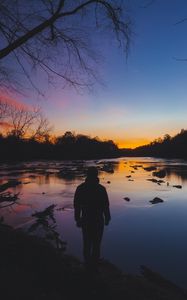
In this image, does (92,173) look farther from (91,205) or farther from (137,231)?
(137,231)

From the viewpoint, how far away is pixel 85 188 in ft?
19.8

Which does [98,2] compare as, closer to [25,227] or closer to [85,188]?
[85,188]

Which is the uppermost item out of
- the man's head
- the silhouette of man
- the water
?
the man's head

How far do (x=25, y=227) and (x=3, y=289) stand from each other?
11860mm

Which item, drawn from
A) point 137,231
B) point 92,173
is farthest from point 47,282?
point 137,231

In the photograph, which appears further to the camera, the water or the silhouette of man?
the water

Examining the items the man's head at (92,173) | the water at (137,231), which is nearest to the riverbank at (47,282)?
the man's head at (92,173)

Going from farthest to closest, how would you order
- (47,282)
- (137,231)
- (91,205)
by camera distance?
(137,231) → (91,205) → (47,282)

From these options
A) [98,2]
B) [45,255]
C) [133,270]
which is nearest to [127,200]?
[133,270]

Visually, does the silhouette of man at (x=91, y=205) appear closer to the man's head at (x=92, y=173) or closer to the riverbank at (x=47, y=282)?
the man's head at (x=92, y=173)

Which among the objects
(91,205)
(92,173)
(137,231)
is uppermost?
(92,173)

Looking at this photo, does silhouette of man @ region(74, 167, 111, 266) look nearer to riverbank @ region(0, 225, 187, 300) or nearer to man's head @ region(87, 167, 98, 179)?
man's head @ region(87, 167, 98, 179)

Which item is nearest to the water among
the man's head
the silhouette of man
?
the silhouette of man

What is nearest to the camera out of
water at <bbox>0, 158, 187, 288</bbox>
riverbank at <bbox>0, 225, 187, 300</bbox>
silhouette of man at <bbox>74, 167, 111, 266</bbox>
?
riverbank at <bbox>0, 225, 187, 300</bbox>
